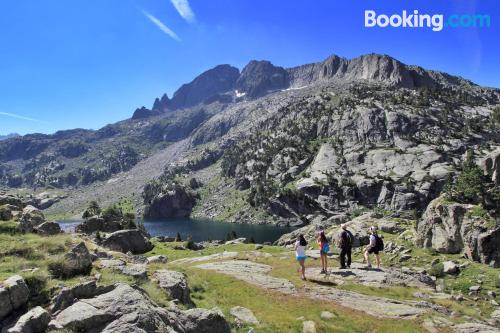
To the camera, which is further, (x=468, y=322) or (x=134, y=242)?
(x=134, y=242)

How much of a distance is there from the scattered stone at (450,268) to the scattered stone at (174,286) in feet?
174

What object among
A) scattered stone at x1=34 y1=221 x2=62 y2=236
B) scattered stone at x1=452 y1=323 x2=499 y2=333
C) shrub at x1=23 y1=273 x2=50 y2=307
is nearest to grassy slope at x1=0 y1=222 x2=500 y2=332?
shrub at x1=23 y1=273 x2=50 y2=307

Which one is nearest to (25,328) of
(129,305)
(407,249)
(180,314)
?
(129,305)

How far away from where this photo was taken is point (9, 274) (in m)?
19.7

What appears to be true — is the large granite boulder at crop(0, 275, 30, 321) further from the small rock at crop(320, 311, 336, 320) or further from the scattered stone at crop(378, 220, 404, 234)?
the scattered stone at crop(378, 220, 404, 234)

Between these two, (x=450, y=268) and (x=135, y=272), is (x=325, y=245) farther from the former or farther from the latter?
(x=450, y=268)

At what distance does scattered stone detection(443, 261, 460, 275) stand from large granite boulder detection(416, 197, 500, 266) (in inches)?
362

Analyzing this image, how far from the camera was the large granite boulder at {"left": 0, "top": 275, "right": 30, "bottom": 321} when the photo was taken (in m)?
17.2

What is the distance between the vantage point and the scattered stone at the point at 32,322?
1602 cm

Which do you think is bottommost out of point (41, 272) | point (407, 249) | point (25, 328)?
point (407, 249)

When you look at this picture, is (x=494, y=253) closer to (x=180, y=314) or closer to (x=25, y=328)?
(x=180, y=314)

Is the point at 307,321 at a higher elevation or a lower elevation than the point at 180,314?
lower

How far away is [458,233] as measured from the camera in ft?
254

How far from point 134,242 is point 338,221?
80.3m
